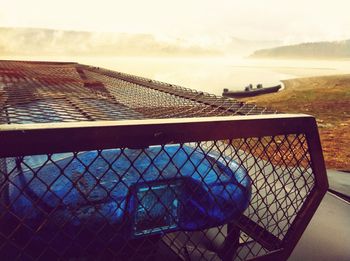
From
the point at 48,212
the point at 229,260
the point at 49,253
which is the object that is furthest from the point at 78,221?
the point at 229,260

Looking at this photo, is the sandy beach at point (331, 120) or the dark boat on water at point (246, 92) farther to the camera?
the dark boat on water at point (246, 92)

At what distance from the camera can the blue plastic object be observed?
58.0 inches

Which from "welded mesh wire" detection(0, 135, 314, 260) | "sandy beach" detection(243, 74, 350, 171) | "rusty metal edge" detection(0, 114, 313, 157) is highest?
"sandy beach" detection(243, 74, 350, 171)

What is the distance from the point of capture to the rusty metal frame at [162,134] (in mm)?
1166

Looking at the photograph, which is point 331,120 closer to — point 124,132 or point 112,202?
point 112,202

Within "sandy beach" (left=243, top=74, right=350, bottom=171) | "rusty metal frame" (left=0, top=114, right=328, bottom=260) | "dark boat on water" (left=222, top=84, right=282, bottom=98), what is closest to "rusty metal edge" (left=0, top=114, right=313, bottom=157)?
"rusty metal frame" (left=0, top=114, right=328, bottom=260)

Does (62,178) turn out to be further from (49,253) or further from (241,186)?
(241,186)

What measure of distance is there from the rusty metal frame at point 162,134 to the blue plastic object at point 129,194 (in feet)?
0.32

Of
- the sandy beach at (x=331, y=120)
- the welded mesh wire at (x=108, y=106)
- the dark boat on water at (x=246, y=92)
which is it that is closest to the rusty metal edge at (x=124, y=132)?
the welded mesh wire at (x=108, y=106)

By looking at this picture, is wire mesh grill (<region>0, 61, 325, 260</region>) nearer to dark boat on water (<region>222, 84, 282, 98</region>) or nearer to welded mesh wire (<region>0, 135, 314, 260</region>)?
welded mesh wire (<region>0, 135, 314, 260</region>)

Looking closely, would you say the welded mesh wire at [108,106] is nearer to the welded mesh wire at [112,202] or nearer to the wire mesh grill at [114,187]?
the wire mesh grill at [114,187]

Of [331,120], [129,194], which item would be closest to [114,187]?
[129,194]

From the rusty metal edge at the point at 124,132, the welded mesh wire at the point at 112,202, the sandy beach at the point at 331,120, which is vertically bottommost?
the welded mesh wire at the point at 112,202

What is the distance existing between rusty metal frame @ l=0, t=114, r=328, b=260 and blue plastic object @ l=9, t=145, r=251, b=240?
3.8 inches
